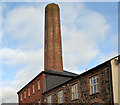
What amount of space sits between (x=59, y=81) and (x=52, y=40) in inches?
496

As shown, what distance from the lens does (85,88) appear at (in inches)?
733

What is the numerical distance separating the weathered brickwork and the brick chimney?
1569 centimetres

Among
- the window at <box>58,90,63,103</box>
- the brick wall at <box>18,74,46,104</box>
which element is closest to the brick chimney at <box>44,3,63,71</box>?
the brick wall at <box>18,74,46,104</box>

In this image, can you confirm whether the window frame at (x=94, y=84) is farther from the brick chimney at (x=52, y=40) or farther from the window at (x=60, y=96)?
the brick chimney at (x=52, y=40)

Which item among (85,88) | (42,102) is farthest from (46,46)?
(85,88)

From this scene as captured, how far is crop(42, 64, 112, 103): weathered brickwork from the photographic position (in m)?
16.0

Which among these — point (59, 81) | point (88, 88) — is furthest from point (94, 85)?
point (59, 81)

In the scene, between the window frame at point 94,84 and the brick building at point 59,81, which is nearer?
the brick building at point 59,81

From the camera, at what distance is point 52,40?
131 ft

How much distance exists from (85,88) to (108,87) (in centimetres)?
327

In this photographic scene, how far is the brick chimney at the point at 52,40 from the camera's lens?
38450mm

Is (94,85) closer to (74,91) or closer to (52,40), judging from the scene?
(74,91)

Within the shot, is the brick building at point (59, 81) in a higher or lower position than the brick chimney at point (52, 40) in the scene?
lower

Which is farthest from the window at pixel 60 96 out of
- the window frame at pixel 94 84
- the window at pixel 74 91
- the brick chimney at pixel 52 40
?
the brick chimney at pixel 52 40
